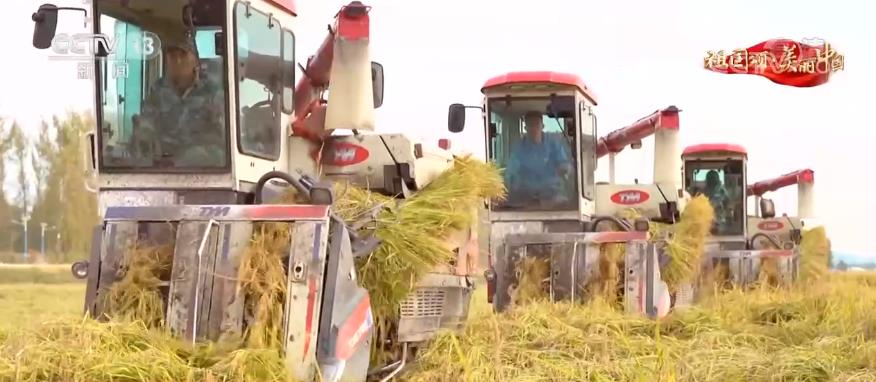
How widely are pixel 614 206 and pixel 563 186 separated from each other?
4.09 ft

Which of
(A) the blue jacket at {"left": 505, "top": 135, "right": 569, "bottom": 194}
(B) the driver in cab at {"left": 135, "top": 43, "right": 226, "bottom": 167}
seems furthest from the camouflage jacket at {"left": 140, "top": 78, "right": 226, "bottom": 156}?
(A) the blue jacket at {"left": 505, "top": 135, "right": 569, "bottom": 194}

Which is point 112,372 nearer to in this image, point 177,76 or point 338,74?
point 177,76

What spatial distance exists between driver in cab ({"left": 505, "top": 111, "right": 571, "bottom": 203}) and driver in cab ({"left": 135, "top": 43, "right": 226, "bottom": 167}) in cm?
417

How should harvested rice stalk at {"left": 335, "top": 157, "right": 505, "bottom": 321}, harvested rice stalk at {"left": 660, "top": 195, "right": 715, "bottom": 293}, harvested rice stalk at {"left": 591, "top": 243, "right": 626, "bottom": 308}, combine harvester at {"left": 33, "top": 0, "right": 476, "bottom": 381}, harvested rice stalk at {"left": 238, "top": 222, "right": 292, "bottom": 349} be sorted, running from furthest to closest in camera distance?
harvested rice stalk at {"left": 660, "top": 195, "right": 715, "bottom": 293}, harvested rice stalk at {"left": 591, "top": 243, "right": 626, "bottom": 308}, harvested rice stalk at {"left": 335, "top": 157, "right": 505, "bottom": 321}, combine harvester at {"left": 33, "top": 0, "right": 476, "bottom": 381}, harvested rice stalk at {"left": 238, "top": 222, "right": 292, "bottom": 349}

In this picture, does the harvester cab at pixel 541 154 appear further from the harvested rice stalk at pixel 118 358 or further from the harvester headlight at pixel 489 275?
the harvested rice stalk at pixel 118 358

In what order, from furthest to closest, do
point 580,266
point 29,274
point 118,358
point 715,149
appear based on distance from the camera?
point 29,274, point 715,149, point 580,266, point 118,358

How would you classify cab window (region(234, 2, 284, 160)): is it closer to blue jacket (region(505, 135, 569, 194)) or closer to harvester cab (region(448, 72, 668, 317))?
harvester cab (region(448, 72, 668, 317))

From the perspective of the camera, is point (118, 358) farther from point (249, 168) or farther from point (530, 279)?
point (530, 279)

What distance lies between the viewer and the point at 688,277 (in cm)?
1021

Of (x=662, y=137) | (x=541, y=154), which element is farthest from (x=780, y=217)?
(x=541, y=154)

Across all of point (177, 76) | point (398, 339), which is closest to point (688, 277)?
point (398, 339)

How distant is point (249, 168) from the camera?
5.20 meters

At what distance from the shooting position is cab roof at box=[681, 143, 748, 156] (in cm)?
1509

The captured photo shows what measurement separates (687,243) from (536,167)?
263 cm
